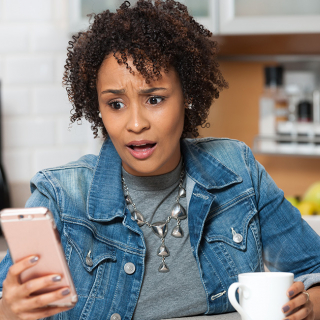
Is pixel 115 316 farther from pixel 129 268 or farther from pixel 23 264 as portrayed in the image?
pixel 23 264

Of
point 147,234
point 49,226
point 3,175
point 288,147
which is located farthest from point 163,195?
point 288,147

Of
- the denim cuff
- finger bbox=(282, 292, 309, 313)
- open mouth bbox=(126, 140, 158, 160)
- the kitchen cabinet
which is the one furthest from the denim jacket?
the kitchen cabinet

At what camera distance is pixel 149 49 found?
96 cm

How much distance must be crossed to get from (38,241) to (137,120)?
396 millimetres

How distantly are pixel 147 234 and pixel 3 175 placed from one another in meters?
0.90

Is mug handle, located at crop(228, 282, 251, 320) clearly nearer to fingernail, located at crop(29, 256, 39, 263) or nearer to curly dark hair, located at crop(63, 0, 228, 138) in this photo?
fingernail, located at crop(29, 256, 39, 263)

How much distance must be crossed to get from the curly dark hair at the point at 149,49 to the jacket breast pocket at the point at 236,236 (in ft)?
0.77

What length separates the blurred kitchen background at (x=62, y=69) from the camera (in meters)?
1.80

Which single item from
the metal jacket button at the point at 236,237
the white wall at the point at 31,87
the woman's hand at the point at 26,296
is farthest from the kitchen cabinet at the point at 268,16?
the woman's hand at the point at 26,296

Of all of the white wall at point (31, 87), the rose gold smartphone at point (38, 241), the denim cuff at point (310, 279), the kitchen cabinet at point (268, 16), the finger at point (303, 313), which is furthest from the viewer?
the white wall at point (31, 87)

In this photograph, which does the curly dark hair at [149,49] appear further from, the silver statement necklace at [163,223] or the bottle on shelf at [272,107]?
the bottle on shelf at [272,107]

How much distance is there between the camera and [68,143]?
6.46ft

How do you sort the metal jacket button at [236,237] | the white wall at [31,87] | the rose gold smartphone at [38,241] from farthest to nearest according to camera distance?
the white wall at [31,87] < the metal jacket button at [236,237] < the rose gold smartphone at [38,241]

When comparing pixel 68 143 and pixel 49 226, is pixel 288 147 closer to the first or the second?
pixel 68 143
